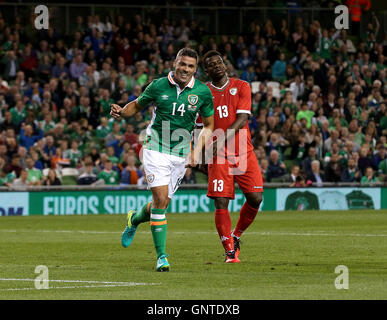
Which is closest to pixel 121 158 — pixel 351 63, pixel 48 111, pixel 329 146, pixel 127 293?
pixel 48 111

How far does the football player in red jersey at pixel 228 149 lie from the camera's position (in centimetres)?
1246

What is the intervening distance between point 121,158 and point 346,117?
8180 millimetres

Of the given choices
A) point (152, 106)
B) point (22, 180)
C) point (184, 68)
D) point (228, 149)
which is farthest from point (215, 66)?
point (152, 106)

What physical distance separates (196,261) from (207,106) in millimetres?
2062

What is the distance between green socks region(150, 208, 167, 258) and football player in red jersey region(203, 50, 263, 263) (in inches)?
54.0

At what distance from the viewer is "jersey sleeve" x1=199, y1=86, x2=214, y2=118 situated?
11.6m

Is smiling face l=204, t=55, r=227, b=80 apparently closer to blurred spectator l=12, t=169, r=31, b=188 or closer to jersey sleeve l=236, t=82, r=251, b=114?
jersey sleeve l=236, t=82, r=251, b=114

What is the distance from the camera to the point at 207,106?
11.6m

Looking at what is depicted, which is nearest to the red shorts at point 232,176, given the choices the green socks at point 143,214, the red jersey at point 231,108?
the red jersey at point 231,108

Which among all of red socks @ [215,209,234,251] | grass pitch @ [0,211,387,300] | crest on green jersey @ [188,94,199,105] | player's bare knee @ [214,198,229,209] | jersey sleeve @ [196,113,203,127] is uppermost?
crest on green jersey @ [188,94,199,105]

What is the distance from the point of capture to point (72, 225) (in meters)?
20.7

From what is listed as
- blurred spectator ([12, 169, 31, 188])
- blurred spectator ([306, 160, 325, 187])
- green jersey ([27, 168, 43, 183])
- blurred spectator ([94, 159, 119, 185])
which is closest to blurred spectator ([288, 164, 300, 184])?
blurred spectator ([306, 160, 325, 187])

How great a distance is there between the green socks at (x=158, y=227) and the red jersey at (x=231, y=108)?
178cm

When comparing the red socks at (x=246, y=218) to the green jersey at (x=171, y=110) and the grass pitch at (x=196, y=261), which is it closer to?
the grass pitch at (x=196, y=261)
